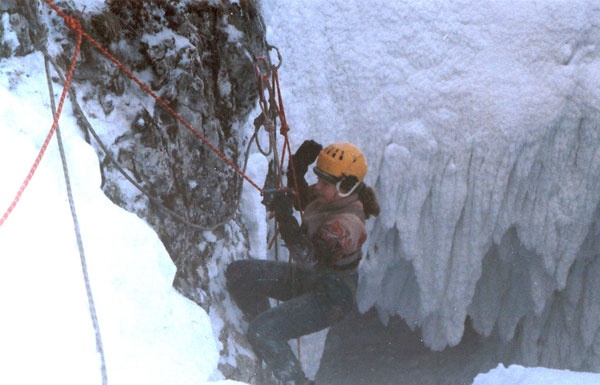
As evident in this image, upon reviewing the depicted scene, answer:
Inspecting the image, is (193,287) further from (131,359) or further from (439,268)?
(439,268)

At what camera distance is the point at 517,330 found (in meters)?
5.93

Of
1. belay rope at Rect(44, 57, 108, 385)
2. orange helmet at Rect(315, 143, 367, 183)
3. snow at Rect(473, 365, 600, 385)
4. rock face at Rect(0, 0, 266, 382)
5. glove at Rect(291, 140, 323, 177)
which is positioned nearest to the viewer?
belay rope at Rect(44, 57, 108, 385)

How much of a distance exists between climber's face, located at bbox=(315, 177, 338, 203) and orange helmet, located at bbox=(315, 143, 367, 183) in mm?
44

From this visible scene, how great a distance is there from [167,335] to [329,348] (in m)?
5.52

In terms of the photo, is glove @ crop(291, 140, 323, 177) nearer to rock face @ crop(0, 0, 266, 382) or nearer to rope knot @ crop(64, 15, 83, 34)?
rock face @ crop(0, 0, 266, 382)

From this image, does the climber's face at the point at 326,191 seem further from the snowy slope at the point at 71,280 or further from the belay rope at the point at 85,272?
the belay rope at the point at 85,272

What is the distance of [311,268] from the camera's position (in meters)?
2.98

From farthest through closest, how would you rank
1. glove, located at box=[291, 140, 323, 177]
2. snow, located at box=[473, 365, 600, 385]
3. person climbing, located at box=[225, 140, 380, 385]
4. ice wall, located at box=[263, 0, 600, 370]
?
ice wall, located at box=[263, 0, 600, 370], glove, located at box=[291, 140, 323, 177], person climbing, located at box=[225, 140, 380, 385], snow, located at box=[473, 365, 600, 385]

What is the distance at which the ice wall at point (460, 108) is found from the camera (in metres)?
4.61

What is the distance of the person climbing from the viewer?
274 centimetres

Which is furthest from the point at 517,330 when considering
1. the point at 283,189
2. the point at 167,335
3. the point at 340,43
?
the point at 167,335

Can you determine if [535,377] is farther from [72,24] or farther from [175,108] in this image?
[72,24]

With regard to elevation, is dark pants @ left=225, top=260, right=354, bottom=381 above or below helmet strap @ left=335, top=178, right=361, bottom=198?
below

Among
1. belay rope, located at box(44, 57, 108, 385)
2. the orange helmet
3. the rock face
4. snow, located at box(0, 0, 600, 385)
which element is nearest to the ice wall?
snow, located at box(0, 0, 600, 385)
